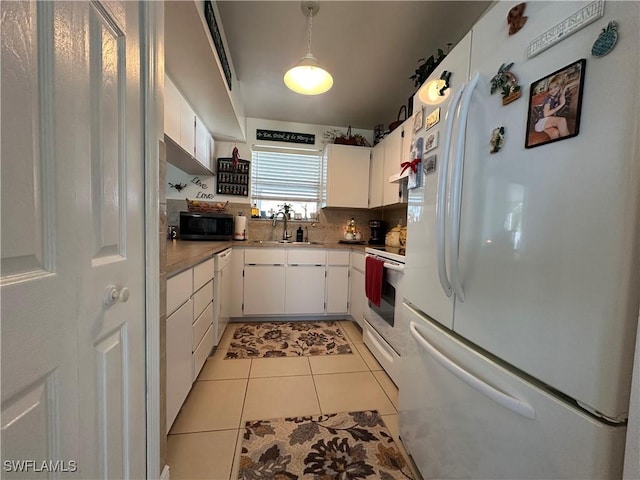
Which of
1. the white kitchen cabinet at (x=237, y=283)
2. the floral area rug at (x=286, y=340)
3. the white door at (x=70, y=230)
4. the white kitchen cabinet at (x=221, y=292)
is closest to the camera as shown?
the white door at (x=70, y=230)

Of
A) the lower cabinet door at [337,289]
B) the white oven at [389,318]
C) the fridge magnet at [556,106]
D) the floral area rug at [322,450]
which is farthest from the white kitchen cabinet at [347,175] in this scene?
the fridge magnet at [556,106]

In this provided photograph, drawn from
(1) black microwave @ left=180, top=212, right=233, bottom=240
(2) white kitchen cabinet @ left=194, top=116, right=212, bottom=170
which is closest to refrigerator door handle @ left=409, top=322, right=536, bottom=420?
(1) black microwave @ left=180, top=212, right=233, bottom=240

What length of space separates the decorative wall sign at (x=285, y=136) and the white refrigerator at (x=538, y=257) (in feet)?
8.28

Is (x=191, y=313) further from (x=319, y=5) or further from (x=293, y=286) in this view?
(x=319, y=5)

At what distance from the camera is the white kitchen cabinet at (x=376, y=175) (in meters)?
2.78

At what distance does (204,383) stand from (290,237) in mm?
1977

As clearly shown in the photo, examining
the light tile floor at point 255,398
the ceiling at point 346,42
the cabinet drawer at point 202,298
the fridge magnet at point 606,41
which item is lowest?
the light tile floor at point 255,398

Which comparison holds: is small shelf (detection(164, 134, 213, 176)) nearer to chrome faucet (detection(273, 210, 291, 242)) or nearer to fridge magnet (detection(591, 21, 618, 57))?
chrome faucet (detection(273, 210, 291, 242))

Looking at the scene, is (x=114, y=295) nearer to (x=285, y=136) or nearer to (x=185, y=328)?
(x=185, y=328)

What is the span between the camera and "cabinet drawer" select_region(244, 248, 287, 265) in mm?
2688

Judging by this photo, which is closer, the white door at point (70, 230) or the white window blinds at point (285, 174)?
the white door at point (70, 230)

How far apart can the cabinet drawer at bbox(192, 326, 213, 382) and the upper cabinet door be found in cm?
144

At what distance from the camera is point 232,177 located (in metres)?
3.11

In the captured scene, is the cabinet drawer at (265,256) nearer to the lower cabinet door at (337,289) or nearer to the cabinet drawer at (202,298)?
the lower cabinet door at (337,289)
